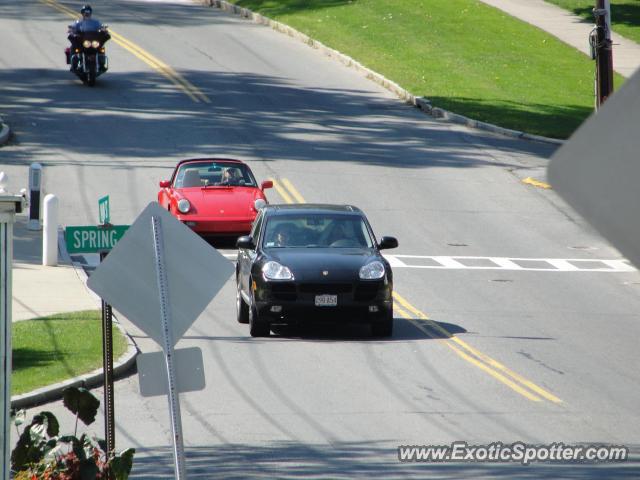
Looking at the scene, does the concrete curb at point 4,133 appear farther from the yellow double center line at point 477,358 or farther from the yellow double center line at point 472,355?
the yellow double center line at point 477,358

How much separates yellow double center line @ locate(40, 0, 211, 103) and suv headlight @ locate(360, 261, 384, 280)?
2156 cm

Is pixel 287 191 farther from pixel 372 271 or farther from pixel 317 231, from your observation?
pixel 372 271

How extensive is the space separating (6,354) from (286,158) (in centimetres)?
2333

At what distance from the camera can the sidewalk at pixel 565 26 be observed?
44219mm

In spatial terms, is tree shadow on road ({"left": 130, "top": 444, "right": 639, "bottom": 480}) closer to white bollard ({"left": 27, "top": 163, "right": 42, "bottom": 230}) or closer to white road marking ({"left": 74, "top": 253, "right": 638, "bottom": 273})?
white road marking ({"left": 74, "top": 253, "right": 638, "bottom": 273})

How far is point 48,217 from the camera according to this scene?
Result: 21.4 m

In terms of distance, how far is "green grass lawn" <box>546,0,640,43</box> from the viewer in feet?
159

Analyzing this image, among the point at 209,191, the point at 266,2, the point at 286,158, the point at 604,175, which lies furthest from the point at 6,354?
the point at 266,2

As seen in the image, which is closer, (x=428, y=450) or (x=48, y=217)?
(x=428, y=450)

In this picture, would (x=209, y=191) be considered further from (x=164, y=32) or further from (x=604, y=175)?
(x=164, y=32)

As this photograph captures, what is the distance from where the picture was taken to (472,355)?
1555cm

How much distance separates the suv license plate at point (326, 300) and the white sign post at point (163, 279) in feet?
27.7

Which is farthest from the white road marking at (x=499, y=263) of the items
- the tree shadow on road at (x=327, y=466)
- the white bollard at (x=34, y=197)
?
the tree shadow on road at (x=327, y=466)

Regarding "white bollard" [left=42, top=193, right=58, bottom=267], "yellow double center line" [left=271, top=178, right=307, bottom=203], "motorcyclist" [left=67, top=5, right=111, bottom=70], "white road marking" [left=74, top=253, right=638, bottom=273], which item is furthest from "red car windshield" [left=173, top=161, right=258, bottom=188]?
"motorcyclist" [left=67, top=5, right=111, bottom=70]
